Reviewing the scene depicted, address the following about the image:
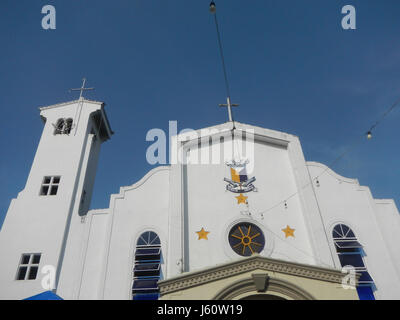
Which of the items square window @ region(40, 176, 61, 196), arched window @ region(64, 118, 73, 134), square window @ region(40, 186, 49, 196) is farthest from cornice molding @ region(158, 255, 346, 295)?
arched window @ region(64, 118, 73, 134)

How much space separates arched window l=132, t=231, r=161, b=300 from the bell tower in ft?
10.3

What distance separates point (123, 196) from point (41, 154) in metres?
5.63

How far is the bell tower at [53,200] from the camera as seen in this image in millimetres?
14086

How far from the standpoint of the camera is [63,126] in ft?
62.3

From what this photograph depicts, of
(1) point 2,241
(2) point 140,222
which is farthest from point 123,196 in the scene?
(1) point 2,241

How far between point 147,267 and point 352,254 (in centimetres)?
949

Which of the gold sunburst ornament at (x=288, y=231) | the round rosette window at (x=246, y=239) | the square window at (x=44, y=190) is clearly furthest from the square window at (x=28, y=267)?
the gold sunburst ornament at (x=288, y=231)

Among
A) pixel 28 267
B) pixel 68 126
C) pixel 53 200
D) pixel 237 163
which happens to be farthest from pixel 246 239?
pixel 68 126

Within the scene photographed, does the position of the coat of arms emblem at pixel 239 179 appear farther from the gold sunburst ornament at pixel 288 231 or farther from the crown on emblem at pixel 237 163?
the gold sunburst ornament at pixel 288 231

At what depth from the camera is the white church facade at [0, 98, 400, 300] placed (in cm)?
1188

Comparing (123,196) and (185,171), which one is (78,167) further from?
(185,171)

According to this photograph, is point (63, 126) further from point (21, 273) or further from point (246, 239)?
point (246, 239)
